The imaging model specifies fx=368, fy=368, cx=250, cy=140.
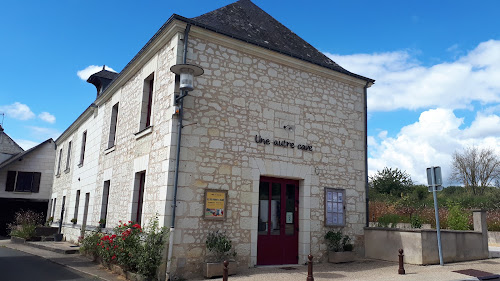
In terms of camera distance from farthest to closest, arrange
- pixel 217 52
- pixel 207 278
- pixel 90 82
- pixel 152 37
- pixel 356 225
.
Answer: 1. pixel 90 82
2. pixel 356 225
3. pixel 152 37
4. pixel 217 52
5. pixel 207 278

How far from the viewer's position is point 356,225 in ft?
30.4

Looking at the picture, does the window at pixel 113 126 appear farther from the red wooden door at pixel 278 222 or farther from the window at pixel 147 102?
the red wooden door at pixel 278 222

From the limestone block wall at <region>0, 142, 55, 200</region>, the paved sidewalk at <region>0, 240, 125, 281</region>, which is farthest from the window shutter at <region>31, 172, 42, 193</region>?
the paved sidewalk at <region>0, 240, 125, 281</region>

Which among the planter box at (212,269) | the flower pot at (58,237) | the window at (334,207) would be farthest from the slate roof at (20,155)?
the window at (334,207)

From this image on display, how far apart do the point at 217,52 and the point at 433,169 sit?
543 cm

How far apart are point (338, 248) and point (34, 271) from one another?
6.64 meters

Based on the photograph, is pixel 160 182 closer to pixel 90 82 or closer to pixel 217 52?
pixel 217 52

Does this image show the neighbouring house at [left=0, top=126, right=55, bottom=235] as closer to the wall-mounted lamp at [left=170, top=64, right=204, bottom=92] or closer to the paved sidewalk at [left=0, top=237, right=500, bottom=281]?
the paved sidewalk at [left=0, top=237, right=500, bottom=281]

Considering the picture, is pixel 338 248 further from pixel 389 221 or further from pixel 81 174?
pixel 81 174

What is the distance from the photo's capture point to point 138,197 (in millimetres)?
8531

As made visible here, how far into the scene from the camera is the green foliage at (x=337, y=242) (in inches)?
336

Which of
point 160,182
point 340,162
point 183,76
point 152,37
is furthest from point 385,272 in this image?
point 152,37

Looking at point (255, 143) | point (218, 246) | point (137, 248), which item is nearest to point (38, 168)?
point (137, 248)

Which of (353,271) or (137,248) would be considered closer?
(137,248)
